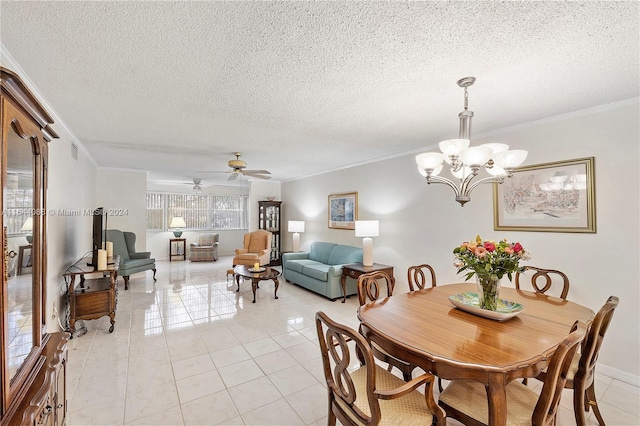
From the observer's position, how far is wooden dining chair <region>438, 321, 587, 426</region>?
4.11 feet

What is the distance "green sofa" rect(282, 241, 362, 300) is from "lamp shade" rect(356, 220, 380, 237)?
58 cm

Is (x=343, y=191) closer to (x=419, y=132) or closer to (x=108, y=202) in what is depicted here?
(x=419, y=132)

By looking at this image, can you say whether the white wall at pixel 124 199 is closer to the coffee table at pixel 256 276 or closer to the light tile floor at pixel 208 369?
the light tile floor at pixel 208 369

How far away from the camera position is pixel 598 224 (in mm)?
2619

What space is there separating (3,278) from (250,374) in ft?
6.63

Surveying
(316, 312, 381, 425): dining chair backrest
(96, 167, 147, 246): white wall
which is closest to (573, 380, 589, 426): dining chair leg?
(316, 312, 381, 425): dining chair backrest

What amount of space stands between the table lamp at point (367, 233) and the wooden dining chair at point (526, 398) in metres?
2.94

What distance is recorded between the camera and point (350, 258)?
5012 millimetres

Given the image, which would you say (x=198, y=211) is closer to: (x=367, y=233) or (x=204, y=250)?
(x=204, y=250)

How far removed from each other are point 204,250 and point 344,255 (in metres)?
4.83

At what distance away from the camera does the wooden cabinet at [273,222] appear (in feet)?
25.2

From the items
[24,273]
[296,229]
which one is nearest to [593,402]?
[24,273]

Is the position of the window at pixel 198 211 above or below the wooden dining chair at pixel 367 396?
above

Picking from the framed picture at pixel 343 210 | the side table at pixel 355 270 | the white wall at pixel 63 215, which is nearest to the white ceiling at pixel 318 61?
the white wall at pixel 63 215
